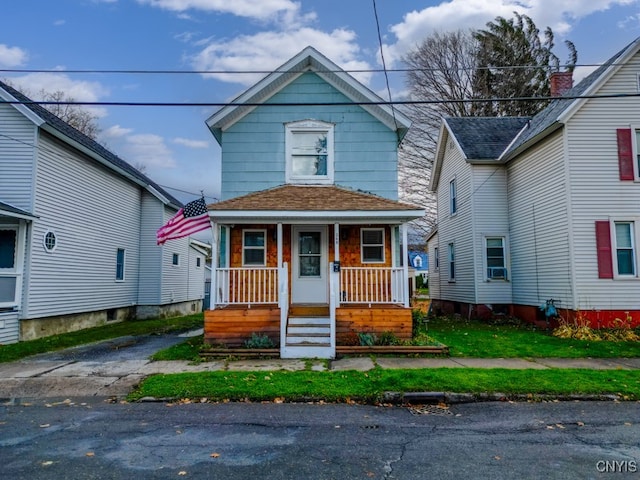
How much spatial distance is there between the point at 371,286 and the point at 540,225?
23.8 ft

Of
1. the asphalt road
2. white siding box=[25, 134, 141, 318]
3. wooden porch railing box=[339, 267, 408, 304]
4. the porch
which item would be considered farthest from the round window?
wooden porch railing box=[339, 267, 408, 304]

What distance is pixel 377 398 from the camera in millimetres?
6375

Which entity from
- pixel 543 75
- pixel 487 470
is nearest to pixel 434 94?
pixel 543 75

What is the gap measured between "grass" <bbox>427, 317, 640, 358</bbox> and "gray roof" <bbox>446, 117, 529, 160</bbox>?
683cm

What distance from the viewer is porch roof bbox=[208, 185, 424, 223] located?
1016cm

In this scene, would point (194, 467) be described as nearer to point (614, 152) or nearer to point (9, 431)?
point (9, 431)

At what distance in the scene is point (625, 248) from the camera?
1246 centimetres

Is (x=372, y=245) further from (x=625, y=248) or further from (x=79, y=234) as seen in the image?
(x=79, y=234)

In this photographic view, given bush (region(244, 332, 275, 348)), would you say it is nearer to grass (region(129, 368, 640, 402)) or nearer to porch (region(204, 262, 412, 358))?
porch (region(204, 262, 412, 358))

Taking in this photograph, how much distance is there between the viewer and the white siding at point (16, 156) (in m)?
12.2

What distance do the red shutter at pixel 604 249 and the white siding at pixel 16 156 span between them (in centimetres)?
1604

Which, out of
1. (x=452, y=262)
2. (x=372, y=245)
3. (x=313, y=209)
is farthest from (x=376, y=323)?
(x=452, y=262)

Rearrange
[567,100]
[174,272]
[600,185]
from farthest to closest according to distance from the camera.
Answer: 1. [174,272]
2. [567,100]
3. [600,185]

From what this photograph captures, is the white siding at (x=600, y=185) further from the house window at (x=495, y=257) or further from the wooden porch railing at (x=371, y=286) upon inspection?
the wooden porch railing at (x=371, y=286)
